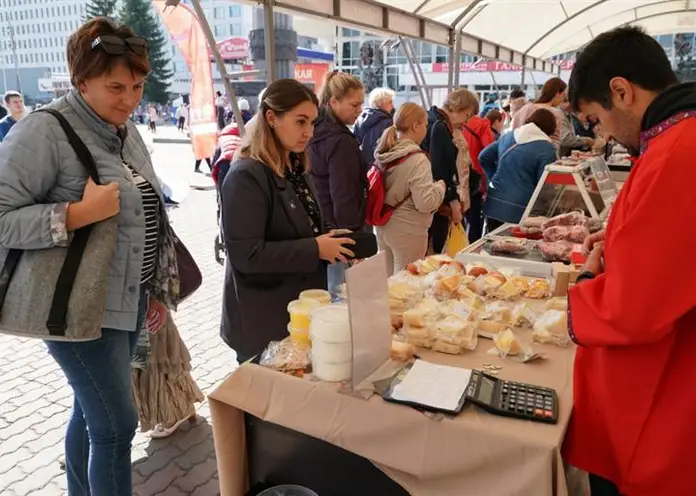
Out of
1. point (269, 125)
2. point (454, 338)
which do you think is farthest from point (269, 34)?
point (454, 338)

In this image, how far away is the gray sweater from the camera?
1405 millimetres

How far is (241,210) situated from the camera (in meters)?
1.85

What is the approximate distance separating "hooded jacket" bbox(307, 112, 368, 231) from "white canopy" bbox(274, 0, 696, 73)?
1.02 meters

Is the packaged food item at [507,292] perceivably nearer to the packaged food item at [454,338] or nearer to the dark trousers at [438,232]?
the packaged food item at [454,338]

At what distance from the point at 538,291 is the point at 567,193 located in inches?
59.6

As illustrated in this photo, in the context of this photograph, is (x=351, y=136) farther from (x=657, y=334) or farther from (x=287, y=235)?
(x=657, y=334)

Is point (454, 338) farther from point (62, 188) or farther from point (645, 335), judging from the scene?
point (62, 188)

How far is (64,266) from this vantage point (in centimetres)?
146

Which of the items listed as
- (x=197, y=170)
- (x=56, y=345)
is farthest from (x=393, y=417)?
(x=197, y=170)

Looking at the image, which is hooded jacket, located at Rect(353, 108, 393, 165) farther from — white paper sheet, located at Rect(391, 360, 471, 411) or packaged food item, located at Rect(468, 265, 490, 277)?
white paper sheet, located at Rect(391, 360, 471, 411)

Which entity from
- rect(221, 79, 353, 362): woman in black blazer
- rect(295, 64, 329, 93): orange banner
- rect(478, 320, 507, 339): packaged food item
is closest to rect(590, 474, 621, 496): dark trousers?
rect(478, 320, 507, 339): packaged food item

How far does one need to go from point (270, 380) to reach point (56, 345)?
64 cm

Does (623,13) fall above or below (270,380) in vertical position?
above

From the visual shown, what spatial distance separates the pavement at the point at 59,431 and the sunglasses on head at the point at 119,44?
69.7 inches
